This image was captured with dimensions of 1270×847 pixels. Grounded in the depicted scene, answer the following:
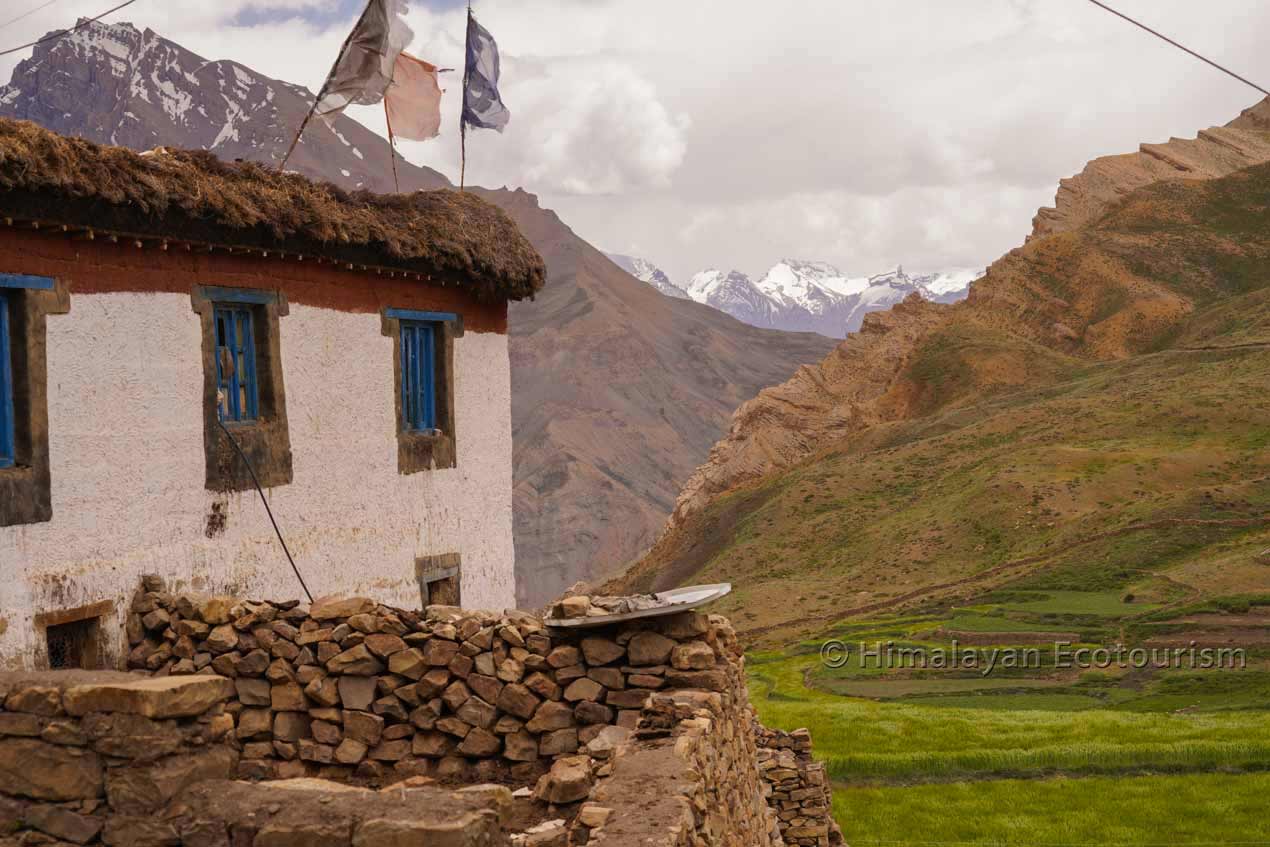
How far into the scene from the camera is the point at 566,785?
7.70 m

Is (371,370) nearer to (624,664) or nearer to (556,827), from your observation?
(624,664)

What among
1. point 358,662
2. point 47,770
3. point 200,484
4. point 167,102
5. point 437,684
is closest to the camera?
point 47,770

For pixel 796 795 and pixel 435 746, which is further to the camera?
pixel 796 795

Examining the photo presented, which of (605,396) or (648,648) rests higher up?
(605,396)

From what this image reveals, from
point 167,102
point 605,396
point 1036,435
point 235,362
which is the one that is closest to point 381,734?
point 235,362

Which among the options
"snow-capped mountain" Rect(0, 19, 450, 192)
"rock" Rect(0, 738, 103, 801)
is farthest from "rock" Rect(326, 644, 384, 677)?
"snow-capped mountain" Rect(0, 19, 450, 192)

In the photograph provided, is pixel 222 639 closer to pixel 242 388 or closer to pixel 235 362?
pixel 242 388

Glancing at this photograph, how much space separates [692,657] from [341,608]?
98.9 inches

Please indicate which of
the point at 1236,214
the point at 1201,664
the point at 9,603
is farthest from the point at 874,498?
the point at 9,603

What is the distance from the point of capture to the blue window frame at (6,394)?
9.37 meters

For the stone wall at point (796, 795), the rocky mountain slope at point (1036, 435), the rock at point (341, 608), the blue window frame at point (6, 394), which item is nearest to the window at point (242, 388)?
the blue window frame at point (6, 394)

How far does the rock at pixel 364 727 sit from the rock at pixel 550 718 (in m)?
1.08

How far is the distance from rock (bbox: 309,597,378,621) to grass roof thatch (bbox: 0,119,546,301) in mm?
3580

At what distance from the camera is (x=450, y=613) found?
8.90 meters
